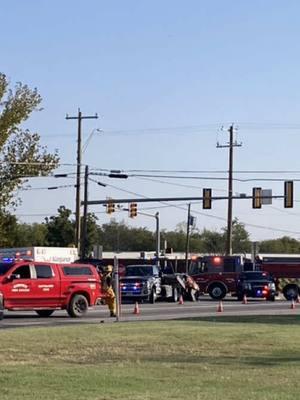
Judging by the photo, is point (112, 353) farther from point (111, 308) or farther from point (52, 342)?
point (111, 308)

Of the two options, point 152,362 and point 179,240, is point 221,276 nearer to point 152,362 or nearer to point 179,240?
point 152,362

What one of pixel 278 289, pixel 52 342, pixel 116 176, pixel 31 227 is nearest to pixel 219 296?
pixel 278 289

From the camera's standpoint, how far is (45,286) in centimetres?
3053

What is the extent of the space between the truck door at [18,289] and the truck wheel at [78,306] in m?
1.47

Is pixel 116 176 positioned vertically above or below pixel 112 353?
above

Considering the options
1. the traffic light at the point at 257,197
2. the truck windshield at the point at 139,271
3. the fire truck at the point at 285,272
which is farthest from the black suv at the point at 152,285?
the fire truck at the point at 285,272

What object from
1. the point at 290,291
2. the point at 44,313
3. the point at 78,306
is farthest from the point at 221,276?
the point at 78,306

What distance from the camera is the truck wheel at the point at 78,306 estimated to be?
30938 millimetres

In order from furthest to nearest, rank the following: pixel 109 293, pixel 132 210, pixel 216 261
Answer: pixel 132 210, pixel 216 261, pixel 109 293

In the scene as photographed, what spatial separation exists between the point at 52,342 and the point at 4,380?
6275 mm

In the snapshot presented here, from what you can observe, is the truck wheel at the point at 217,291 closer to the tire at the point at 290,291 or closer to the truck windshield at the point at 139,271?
the tire at the point at 290,291

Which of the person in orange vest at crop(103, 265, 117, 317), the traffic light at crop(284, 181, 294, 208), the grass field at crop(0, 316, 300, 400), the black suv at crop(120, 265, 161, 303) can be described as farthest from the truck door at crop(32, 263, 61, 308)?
the traffic light at crop(284, 181, 294, 208)

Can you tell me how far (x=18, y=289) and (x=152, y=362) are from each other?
15.5 m

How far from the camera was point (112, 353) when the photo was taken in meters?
16.7
